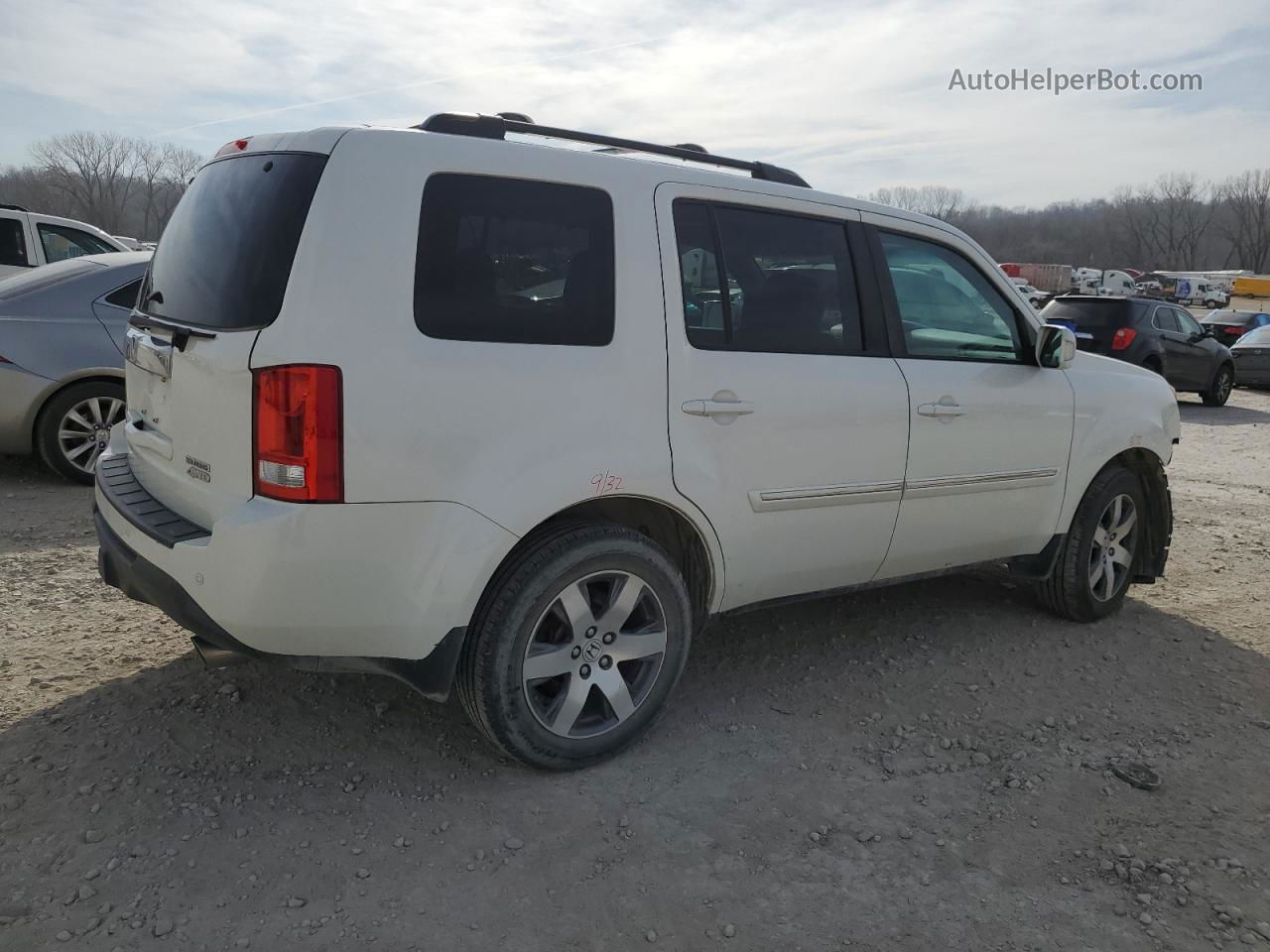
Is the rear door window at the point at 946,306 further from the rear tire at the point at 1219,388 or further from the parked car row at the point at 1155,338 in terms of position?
the rear tire at the point at 1219,388

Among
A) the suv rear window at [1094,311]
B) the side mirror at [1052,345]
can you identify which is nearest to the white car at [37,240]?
the side mirror at [1052,345]

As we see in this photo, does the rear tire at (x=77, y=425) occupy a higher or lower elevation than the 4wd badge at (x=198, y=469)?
lower

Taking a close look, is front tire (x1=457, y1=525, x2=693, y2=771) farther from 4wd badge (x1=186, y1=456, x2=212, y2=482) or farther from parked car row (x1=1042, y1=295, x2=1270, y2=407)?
parked car row (x1=1042, y1=295, x2=1270, y2=407)

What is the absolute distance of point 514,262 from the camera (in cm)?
296

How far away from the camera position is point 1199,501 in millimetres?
7969

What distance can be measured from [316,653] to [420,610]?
31 cm

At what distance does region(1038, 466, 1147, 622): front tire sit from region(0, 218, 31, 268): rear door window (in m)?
9.81

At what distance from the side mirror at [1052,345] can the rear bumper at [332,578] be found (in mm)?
2648

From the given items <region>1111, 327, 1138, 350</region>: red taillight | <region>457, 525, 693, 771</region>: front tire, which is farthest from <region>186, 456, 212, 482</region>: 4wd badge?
<region>1111, 327, 1138, 350</region>: red taillight

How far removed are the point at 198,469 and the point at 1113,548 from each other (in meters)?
4.23

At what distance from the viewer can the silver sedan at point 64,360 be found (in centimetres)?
627

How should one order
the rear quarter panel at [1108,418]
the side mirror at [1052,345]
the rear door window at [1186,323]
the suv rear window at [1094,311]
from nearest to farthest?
the side mirror at [1052,345]
the rear quarter panel at [1108,418]
the suv rear window at [1094,311]
the rear door window at [1186,323]

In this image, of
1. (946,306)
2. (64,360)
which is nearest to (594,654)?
(946,306)

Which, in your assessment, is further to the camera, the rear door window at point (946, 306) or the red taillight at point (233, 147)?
the rear door window at point (946, 306)
